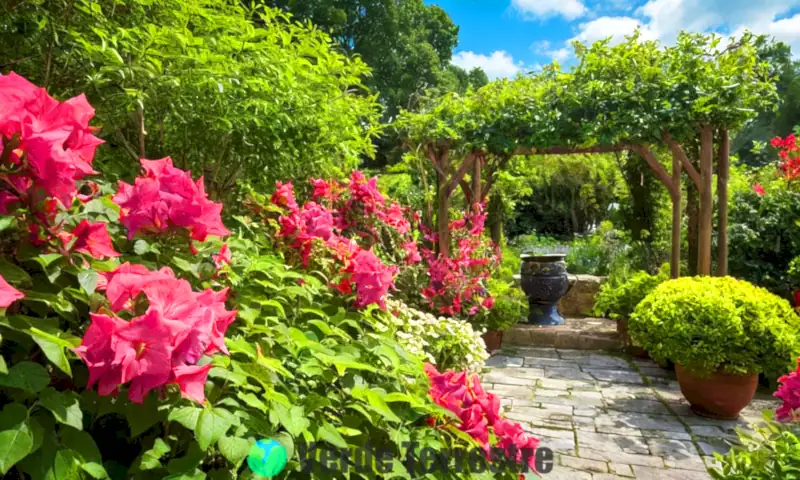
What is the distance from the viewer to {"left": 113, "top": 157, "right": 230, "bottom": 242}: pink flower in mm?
1005

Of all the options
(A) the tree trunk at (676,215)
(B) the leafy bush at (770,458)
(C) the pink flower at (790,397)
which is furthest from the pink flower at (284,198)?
(A) the tree trunk at (676,215)

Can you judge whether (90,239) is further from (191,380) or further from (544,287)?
(544,287)

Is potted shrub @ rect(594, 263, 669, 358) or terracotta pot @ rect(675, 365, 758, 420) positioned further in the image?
potted shrub @ rect(594, 263, 669, 358)

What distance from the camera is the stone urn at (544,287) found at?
6.54m

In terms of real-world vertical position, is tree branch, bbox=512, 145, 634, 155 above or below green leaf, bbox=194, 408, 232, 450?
above

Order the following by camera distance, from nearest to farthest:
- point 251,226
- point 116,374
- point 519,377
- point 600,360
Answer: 1. point 116,374
2. point 251,226
3. point 519,377
4. point 600,360

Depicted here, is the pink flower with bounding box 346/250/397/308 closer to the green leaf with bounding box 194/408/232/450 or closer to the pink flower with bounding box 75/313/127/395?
the green leaf with bounding box 194/408/232/450

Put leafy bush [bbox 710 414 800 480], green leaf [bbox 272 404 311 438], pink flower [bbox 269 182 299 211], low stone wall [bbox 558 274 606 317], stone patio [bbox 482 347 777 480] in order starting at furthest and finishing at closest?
1. low stone wall [bbox 558 274 606 317]
2. stone patio [bbox 482 347 777 480]
3. pink flower [bbox 269 182 299 211]
4. leafy bush [bbox 710 414 800 480]
5. green leaf [bbox 272 404 311 438]

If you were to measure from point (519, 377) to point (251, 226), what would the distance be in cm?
343

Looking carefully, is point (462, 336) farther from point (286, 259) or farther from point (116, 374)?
point (116, 374)

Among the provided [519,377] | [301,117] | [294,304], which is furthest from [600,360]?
[294,304]

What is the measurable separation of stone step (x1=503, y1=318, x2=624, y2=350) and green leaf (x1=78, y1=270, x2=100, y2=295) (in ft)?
18.4

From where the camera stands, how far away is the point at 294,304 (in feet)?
4.91

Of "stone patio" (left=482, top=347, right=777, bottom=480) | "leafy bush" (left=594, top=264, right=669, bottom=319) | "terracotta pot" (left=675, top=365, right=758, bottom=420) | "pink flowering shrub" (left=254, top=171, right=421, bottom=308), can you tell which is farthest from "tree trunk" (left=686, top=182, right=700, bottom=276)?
"pink flowering shrub" (left=254, top=171, right=421, bottom=308)
